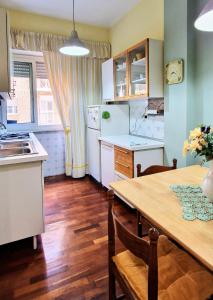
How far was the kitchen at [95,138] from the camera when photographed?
58.4 inches

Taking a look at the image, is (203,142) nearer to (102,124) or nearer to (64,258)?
(64,258)

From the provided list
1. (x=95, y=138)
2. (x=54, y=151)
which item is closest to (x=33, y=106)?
(x=54, y=151)

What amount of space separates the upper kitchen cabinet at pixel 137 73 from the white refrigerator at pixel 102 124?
9.7 inches

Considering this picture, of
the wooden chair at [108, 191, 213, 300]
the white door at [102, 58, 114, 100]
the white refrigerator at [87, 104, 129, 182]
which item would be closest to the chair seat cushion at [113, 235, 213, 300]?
the wooden chair at [108, 191, 213, 300]

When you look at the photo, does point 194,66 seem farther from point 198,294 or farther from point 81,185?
point 81,185

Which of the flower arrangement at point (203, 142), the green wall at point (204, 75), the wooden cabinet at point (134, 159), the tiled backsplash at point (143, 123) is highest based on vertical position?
the green wall at point (204, 75)

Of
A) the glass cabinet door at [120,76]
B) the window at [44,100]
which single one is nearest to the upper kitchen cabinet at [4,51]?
the glass cabinet door at [120,76]

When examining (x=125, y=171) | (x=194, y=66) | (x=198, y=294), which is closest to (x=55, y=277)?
(x=198, y=294)

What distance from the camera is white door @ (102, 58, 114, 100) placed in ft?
11.3

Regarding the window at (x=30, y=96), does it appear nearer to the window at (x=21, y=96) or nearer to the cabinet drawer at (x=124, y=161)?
the window at (x=21, y=96)

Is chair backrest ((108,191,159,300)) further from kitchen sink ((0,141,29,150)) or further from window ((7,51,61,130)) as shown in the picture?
window ((7,51,61,130))

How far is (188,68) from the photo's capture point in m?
2.35

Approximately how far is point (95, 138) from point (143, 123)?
0.84 m

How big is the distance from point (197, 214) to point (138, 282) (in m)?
0.43
